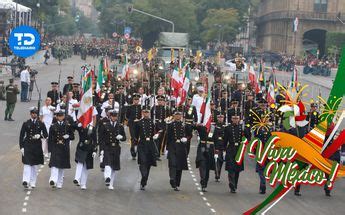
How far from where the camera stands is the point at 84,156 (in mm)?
19469

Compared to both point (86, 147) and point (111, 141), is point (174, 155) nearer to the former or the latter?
point (111, 141)

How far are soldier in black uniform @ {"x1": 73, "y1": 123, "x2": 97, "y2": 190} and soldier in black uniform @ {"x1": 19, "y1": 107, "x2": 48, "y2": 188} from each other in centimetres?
75

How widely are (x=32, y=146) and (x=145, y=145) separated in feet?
7.96

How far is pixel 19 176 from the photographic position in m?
20.5

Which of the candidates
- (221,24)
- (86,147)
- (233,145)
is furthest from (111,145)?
(221,24)

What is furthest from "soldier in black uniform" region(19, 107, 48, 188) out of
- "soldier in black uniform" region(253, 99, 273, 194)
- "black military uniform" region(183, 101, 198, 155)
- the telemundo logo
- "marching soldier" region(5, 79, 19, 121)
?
the telemundo logo

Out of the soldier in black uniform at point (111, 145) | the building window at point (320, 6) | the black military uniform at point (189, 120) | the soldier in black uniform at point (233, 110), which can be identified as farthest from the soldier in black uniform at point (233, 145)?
the building window at point (320, 6)

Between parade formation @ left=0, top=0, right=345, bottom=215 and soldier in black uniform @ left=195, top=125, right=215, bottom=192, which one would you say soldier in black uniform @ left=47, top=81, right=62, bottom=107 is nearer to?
parade formation @ left=0, top=0, right=345, bottom=215

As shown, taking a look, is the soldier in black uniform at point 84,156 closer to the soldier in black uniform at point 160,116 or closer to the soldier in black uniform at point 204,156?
the soldier in black uniform at point 204,156

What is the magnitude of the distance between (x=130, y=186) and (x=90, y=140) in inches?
51.4

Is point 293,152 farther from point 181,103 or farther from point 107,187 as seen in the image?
point 181,103

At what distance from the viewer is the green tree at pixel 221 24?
4067 inches

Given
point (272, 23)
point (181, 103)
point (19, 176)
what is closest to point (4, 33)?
point (181, 103)

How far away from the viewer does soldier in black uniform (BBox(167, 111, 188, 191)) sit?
65.4 feet
